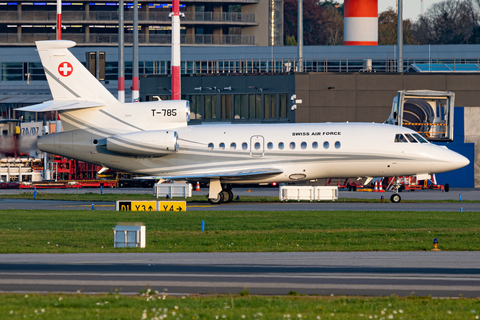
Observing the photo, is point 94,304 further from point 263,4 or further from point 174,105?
point 263,4

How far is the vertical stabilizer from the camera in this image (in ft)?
115

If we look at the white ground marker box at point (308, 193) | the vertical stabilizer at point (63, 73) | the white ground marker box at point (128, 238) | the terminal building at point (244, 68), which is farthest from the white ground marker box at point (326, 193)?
the white ground marker box at point (128, 238)

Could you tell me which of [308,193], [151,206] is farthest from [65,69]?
[308,193]

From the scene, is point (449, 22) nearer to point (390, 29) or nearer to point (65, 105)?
point (390, 29)

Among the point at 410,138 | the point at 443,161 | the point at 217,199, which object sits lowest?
the point at 217,199

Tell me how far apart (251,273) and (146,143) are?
19.9 meters

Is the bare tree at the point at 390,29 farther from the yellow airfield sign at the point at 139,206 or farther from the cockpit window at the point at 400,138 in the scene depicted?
the yellow airfield sign at the point at 139,206

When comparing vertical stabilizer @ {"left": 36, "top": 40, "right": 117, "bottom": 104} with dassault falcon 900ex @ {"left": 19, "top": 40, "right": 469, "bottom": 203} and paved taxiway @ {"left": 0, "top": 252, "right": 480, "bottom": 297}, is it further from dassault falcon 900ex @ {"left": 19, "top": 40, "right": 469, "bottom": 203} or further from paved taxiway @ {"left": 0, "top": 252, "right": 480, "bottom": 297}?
paved taxiway @ {"left": 0, "top": 252, "right": 480, "bottom": 297}

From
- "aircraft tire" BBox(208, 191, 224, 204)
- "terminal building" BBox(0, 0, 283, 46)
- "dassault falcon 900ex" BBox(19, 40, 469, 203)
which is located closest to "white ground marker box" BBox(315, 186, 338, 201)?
"dassault falcon 900ex" BBox(19, 40, 469, 203)

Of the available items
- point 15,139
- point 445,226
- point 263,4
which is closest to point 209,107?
point 15,139

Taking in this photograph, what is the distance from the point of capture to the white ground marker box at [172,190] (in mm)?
37719

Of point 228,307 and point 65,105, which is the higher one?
point 65,105

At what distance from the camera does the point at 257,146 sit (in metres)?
34.9

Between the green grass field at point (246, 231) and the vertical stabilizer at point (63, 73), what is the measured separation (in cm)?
681
